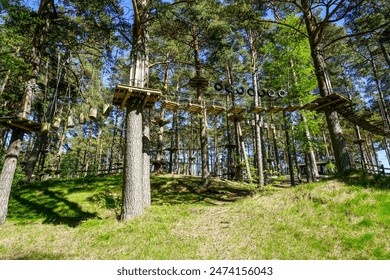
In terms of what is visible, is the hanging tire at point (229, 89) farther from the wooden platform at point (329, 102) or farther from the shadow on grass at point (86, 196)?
the shadow on grass at point (86, 196)

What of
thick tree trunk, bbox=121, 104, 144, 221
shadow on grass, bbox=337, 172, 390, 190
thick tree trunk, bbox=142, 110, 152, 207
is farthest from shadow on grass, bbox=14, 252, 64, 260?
shadow on grass, bbox=337, 172, 390, 190

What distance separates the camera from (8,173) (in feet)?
30.1

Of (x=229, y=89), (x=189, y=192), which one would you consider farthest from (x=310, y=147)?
(x=189, y=192)

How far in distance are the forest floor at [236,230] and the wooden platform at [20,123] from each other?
12.3 feet

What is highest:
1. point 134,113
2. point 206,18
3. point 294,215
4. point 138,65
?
point 206,18

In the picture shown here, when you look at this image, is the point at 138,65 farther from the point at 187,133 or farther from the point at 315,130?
the point at 187,133

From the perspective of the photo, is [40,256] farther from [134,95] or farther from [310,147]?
[310,147]

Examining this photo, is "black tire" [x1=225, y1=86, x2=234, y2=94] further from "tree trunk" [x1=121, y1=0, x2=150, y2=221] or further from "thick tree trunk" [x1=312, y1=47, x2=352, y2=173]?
"tree trunk" [x1=121, y1=0, x2=150, y2=221]

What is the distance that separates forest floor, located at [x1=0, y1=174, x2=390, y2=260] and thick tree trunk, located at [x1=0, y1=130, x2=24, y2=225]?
684 mm

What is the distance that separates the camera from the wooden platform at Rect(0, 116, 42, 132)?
8703 mm

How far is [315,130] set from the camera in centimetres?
1333

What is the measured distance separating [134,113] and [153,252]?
16.5 feet

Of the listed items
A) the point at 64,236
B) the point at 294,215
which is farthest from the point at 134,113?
the point at 294,215

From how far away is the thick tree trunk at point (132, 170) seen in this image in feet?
25.2
